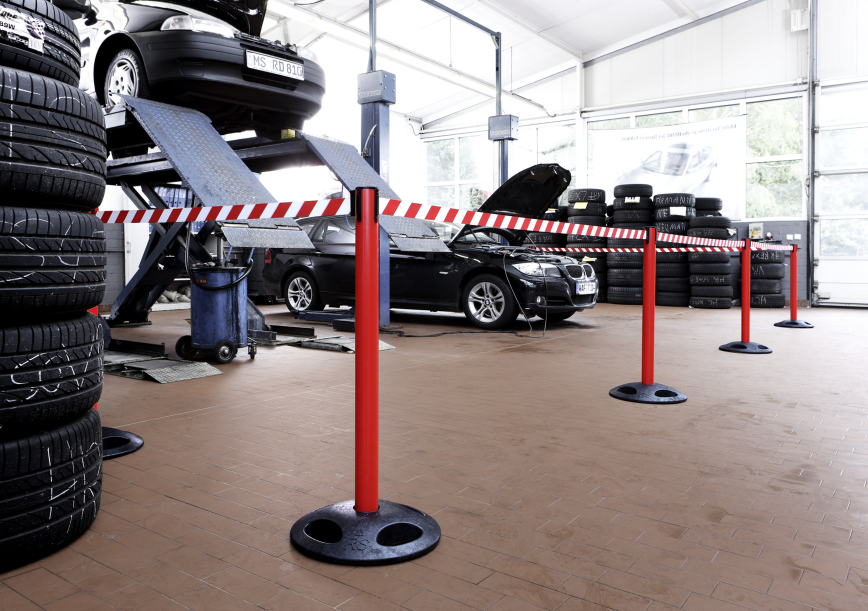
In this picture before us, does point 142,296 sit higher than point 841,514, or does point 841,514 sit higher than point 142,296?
point 142,296

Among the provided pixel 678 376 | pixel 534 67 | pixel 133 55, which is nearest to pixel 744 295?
pixel 678 376

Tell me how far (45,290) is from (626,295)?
12510mm

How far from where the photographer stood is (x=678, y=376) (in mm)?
5359

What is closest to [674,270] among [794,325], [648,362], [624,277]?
[624,277]

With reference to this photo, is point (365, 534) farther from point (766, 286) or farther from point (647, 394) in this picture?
point (766, 286)

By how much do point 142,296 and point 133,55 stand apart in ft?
9.87

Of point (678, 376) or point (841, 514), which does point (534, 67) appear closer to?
point (678, 376)

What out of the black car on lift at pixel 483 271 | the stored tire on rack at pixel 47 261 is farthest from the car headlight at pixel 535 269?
the stored tire on rack at pixel 47 261

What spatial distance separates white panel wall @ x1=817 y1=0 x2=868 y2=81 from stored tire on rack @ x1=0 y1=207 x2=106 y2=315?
1538 centimetres

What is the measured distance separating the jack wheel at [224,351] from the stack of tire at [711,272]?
30.8 feet

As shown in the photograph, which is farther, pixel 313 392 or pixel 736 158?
pixel 736 158

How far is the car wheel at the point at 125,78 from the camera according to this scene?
5672mm

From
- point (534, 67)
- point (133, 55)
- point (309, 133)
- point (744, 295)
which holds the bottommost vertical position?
point (744, 295)

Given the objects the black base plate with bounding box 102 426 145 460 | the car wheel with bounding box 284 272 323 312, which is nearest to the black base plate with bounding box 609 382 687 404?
the black base plate with bounding box 102 426 145 460
